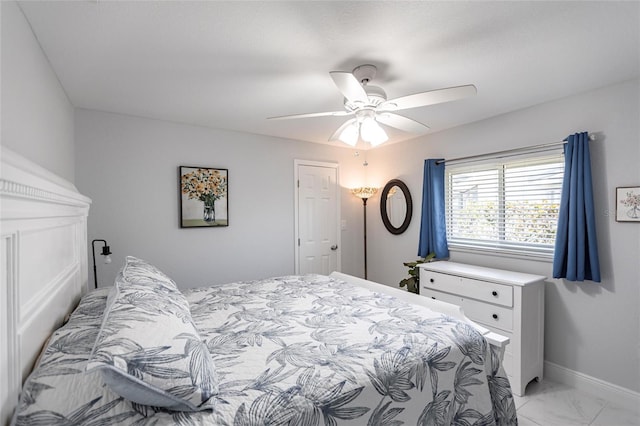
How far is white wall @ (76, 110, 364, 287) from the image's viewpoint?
2.80m

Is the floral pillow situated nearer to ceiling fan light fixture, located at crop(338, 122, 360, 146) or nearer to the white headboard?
the white headboard

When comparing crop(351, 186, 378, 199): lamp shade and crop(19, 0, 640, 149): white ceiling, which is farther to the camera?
crop(351, 186, 378, 199): lamp shade

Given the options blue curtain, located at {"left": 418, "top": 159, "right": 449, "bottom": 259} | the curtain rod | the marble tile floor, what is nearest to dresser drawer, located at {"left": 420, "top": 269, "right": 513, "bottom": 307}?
blue curtain, located at {"left": 418, "top": 159, "right": 449, "bottom": 259}

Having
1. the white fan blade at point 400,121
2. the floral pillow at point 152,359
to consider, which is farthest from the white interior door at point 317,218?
the floral pillow at point 152,359

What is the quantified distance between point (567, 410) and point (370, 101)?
2.66 metres

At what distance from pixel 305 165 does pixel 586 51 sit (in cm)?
287

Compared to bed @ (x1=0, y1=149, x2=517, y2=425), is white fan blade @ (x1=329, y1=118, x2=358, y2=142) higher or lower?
higher

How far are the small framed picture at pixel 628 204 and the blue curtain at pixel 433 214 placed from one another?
4.81 ft

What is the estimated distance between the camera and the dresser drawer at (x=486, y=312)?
2.47 meters

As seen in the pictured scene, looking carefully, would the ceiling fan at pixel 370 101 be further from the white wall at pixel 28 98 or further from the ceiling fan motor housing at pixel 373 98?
the white wall at pixel 28 98

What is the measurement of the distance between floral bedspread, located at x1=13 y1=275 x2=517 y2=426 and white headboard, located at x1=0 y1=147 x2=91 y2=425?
0.23ft

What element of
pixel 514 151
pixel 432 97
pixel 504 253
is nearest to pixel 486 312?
pixel 504 253

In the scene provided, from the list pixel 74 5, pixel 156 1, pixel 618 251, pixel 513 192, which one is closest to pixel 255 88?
pixel 156 1

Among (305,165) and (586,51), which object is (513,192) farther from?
(305,165)
